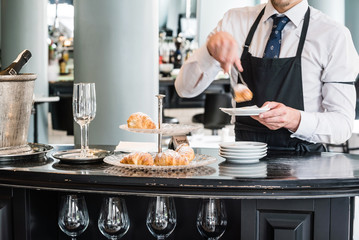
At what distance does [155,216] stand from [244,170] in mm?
362

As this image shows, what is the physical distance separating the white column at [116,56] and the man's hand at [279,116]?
1665 millimetres

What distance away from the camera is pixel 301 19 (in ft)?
9.73

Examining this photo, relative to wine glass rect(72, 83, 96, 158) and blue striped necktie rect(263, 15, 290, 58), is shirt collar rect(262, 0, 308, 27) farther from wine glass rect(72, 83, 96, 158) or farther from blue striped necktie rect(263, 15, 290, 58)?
wine glass rect(72, 83, 96, 158)

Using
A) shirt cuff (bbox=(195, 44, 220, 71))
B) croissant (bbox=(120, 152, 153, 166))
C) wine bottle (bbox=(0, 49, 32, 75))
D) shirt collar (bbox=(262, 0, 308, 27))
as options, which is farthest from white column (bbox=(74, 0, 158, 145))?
croissant (bbox=(120, 152, 153, 166))

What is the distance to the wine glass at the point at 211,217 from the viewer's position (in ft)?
6.88

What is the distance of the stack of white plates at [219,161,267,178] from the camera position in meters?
2.06

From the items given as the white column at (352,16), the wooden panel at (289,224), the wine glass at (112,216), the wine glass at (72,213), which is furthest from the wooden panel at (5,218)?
the white column at (352,16)

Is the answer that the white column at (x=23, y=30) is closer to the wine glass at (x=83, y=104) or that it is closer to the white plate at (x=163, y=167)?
the wine glass at (x=83, y=104)

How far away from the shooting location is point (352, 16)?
891 cm

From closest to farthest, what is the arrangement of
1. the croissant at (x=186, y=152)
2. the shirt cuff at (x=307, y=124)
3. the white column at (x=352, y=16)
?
the croissant at (x=186, y=152) < the shirt cuff at (x=307, y=124) < the white column at (x=352, y=16)

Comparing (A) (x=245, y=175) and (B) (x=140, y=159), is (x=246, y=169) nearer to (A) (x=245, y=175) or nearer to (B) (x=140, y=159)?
(A) (x=245, y=175)

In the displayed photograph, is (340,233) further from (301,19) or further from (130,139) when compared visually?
(130,139)

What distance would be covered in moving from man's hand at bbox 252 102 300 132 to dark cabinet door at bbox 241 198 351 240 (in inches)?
17.9

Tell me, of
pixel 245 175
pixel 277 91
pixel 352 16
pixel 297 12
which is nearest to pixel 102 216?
pixel 245 175
